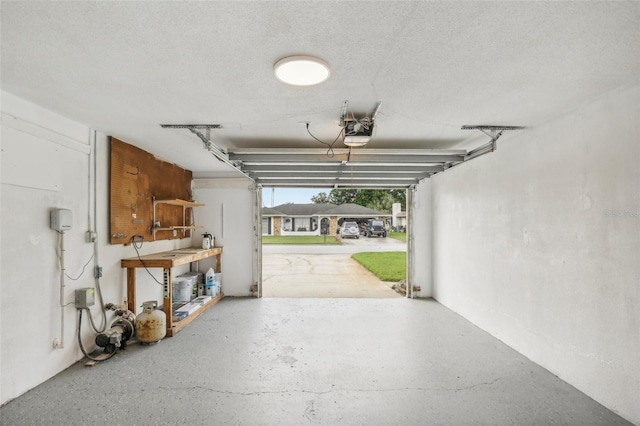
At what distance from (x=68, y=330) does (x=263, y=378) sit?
80.2 inches

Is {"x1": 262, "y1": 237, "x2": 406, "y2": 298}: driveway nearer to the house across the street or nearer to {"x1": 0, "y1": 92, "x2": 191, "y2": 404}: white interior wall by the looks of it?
{"x1": 0, "y1": 92, "x2": 191, "y2": 404}: white interior wall

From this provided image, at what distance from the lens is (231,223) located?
613cm

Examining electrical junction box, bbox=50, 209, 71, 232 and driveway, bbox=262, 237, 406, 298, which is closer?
electrical junction box, bbox=50, 209, 71, 232

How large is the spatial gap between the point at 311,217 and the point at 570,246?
2461cm

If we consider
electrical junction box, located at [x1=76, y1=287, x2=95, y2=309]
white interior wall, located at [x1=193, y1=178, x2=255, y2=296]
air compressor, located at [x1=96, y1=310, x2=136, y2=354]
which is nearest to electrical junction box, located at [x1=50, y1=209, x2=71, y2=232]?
electrical junction box, located at [x1=76, y1=287, x2=95, y2=309]

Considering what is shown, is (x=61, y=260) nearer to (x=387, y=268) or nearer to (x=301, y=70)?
(x=301, y=70)

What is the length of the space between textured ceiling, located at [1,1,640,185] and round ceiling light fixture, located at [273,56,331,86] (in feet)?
0.23

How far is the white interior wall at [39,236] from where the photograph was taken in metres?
2.53

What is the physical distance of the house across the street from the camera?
25.7 m

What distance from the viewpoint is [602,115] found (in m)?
2.55

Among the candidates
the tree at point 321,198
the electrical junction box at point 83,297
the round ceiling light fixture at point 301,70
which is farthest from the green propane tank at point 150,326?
the tree at point 321,198

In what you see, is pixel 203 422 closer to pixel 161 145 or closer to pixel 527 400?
pixel 527 400

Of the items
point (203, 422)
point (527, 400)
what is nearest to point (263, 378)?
point (203, 422)

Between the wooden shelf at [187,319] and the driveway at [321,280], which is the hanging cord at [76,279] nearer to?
the wooden shelf at [187,319]
